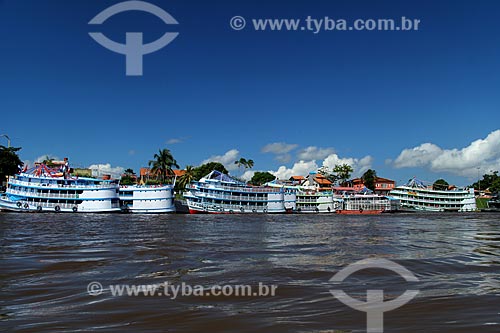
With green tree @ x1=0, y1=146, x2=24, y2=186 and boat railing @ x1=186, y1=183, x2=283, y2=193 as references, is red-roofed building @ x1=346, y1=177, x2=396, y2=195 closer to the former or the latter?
boat railing @ x1=186, y1=183, x2=283, y2=193

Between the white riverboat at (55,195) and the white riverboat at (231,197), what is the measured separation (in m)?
14.0

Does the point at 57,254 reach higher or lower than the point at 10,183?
lower

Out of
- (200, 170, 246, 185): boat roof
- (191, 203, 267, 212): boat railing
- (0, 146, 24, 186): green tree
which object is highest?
(0, 146, 24, 186): green tree

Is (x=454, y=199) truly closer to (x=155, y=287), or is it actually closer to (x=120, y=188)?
(x=120, y=188)

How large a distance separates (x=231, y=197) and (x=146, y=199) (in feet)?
51.8

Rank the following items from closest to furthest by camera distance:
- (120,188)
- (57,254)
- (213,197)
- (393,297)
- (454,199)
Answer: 1. (393,297)
2. (57,254)
3. (120,188)
4. (213,197)
5. (454,199)

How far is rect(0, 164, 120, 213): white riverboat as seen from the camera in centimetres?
5725

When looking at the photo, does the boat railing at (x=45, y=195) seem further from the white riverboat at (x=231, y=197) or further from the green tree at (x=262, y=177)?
the green tree at (x=262, y=177)

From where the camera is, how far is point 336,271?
8750mm

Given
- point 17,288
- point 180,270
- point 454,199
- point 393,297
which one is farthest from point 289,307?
point 454,199

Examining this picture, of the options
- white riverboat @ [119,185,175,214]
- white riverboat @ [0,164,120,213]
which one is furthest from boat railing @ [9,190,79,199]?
white riverboat @ [119,185,175,214]

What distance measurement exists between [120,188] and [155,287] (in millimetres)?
58959

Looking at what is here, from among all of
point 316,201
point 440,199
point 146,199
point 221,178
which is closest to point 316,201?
point 316,201

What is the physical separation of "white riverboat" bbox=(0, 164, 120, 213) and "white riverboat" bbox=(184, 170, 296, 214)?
551 inches
